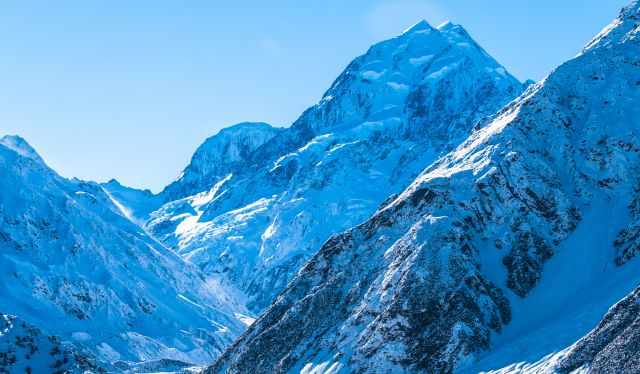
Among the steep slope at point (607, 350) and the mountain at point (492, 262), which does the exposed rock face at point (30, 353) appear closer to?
the mountain at point (492, 262)

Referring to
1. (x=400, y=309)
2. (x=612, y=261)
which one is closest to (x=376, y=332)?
(x=400, y=309)

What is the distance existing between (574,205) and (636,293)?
49030mm

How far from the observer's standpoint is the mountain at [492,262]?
138375 millimetres

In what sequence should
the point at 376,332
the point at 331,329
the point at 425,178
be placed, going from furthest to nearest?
the point at 425,178 → the point at 331,329 → the point at 376,332

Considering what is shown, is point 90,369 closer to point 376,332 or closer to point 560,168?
point 376,332

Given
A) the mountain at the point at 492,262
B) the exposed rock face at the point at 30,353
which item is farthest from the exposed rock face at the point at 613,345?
the exposed rock face at the point at 30,353

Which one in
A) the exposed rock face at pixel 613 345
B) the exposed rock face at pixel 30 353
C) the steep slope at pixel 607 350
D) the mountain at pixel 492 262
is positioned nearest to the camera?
the exposed rock face at pixel 613 345

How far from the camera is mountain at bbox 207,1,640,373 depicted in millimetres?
138375

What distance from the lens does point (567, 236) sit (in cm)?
16212

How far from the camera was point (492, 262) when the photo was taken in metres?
156

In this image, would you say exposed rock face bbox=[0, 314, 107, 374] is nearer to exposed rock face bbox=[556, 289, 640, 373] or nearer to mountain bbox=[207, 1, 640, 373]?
mountain bbox=[207, 1, 640, 373]

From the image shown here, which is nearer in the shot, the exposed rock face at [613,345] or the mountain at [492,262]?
the exposed rock face at [613,345]

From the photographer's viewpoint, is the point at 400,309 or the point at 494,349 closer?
the point at 494,349

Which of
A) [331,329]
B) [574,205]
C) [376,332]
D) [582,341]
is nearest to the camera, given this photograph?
[582,341]
